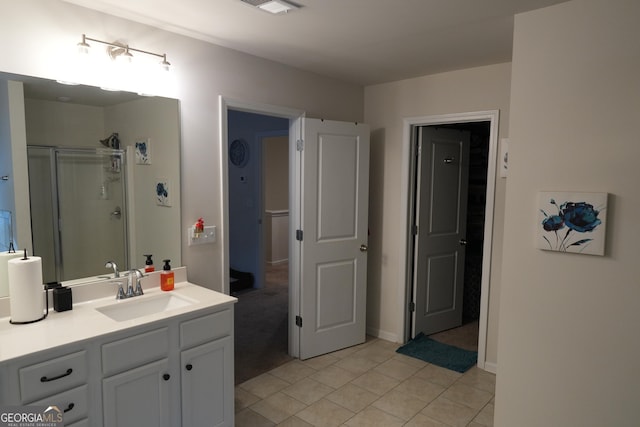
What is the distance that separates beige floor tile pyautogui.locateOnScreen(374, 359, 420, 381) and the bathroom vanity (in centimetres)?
140

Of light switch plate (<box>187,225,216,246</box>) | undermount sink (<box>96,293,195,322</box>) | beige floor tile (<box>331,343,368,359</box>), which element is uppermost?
light switch plate (<box>187,225,216,246</box>)

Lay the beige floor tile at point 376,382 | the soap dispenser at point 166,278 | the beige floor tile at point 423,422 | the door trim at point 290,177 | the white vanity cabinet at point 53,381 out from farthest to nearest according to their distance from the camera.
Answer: the beige floor tile at point 376,382 < the door trim at point 290,177 < the beige floor tile at point 423,422 < the soap dispenser at point 166,278 < the white vanity cabinet at point 53,381

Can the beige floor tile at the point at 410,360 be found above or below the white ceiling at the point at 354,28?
below

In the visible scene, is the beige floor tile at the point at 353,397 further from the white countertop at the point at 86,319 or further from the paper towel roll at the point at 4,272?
the paper towel roll at the point at 4,272

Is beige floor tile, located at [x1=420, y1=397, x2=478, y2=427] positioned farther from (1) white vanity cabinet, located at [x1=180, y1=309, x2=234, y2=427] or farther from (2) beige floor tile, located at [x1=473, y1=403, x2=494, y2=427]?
(1) white vanity cabinet, located at [x1=180, y1=309, x2=234, y2=427]

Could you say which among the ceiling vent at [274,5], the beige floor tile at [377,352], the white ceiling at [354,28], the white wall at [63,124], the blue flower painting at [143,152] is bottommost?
the beige floor tile at [377,352]

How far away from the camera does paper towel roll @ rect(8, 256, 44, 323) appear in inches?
73.9

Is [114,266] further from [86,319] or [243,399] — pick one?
[243,399]

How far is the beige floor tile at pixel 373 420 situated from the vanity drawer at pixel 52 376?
5.23ft

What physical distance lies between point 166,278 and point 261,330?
188 centimetres

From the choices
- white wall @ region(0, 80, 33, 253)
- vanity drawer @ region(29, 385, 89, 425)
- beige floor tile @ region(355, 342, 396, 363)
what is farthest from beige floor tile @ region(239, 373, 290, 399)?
white wall @ region(0, 80, 33, 253)

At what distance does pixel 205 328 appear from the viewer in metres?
2.23

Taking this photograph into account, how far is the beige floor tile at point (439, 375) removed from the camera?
Result: 3.18 m

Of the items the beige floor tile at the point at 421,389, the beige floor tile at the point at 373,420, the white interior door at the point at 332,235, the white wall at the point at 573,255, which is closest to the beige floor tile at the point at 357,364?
the white interior door at the point at 332,235
